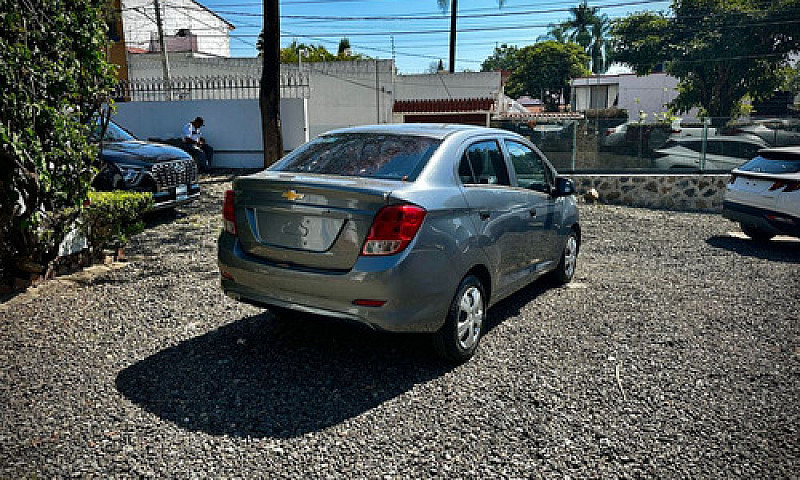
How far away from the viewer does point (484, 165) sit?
5.01m

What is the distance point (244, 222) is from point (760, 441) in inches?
139

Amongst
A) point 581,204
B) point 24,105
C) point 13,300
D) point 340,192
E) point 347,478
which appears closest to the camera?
point 347,478

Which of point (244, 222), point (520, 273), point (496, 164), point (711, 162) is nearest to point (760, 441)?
point (520, 273)

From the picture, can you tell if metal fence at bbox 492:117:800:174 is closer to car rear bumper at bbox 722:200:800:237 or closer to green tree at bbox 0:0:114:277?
car rear bumper at bbox 722:200:800:237

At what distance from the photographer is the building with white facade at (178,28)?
37.0 meters

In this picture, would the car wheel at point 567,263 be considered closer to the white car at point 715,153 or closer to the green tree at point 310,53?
the white car at point 715,153

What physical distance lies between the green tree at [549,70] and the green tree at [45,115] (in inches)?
2527

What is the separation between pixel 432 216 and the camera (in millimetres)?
4023

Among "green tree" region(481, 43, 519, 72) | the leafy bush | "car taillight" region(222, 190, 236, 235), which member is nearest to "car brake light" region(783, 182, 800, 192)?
"car taillight" region(222, 190, 236, 235)

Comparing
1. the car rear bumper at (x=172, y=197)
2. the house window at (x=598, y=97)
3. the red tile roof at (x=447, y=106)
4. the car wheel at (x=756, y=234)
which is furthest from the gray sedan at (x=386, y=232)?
the house window at (x=598, y=97)

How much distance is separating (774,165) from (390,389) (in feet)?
26.6

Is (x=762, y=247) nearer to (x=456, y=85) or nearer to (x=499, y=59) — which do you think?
(x=456, y=85)

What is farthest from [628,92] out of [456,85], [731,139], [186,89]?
[186,89]

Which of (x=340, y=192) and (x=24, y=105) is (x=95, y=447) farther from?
(x=24, y=105)
